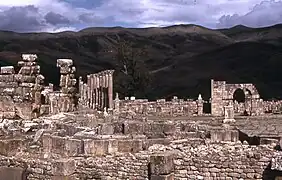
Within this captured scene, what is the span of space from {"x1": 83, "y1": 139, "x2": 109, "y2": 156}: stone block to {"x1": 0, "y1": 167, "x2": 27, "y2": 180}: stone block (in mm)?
1594

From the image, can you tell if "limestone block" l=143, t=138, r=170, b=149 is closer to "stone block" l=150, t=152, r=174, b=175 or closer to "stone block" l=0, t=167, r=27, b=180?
"stone block" l=150, t=152, r=174, b=175

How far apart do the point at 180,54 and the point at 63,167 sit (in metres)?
109

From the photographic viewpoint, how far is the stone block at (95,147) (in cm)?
1260

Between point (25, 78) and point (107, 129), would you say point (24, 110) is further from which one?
point (107, 129)

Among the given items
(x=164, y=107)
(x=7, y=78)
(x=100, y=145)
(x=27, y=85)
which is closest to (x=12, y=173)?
(x=100, y=145)

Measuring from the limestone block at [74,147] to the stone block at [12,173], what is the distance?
1.15 metres

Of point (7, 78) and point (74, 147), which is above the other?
point (7, 78)

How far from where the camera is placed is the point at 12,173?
43.0ft

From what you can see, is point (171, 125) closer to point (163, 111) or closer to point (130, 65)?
point (163, 111)

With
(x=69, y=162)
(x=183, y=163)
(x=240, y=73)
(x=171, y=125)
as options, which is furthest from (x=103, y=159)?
(x=240, y=73)

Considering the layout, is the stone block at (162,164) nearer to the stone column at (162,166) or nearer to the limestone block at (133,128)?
the stone column at (162,166)

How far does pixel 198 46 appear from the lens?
129 m

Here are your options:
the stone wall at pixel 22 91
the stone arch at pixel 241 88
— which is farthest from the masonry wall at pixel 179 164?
the stone arch at pixel 241 88

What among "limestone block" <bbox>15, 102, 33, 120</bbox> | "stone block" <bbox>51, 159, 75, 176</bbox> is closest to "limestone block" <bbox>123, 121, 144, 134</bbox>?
"stone block" <bbox>51, 159, 75, 176</bbox>
